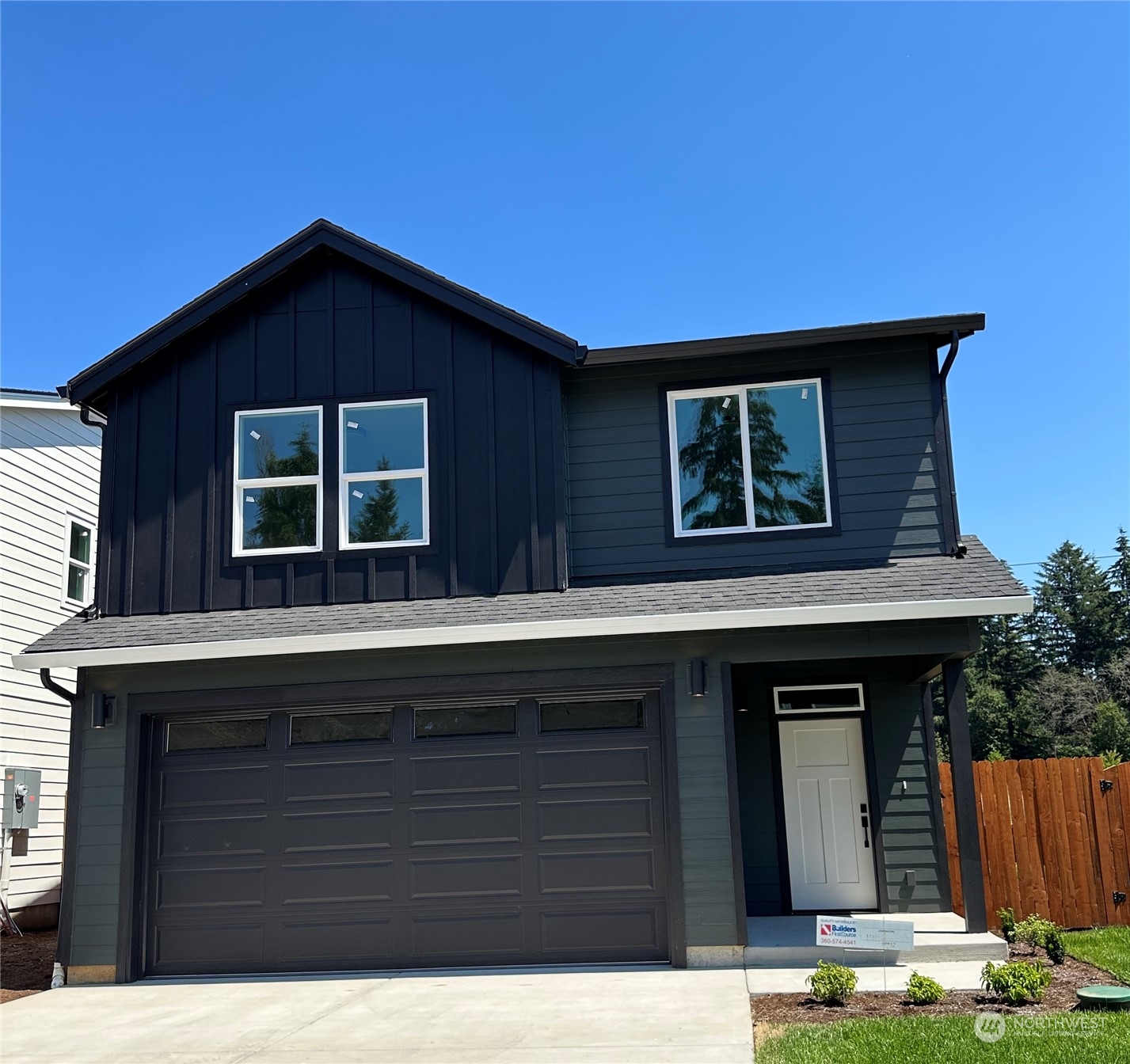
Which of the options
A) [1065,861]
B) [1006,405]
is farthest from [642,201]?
[1006,405]

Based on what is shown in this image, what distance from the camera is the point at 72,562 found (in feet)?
48.3

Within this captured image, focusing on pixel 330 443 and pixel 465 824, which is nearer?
pixel 465 824

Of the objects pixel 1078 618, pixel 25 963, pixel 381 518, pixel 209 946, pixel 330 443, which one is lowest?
pixel 25 963

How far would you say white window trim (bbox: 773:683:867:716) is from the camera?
1088 cm

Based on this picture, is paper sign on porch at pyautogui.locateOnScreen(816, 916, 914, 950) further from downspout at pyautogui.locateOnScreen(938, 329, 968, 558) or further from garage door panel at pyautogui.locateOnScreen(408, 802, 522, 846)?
downspout at pyautogui.locateOnScreen(938, 329, 968, 558)

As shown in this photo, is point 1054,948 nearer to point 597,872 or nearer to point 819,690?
point 819,690

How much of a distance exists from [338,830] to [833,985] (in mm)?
4350

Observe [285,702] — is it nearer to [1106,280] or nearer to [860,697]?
[860,697]

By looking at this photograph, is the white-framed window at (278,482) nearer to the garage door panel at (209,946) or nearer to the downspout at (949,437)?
the garage door panel at (209,946)

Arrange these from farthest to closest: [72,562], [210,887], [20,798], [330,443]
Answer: [72,562]
[20,798]
[330,443]
[210,887]

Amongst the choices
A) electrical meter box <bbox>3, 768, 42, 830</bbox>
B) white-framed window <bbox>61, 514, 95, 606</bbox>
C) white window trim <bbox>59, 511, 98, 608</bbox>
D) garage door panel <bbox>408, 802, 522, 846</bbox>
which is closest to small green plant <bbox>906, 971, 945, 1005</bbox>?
garage door panel <bbox>408, 802, 522, 846</bbox>

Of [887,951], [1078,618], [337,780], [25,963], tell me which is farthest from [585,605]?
[1078,618]

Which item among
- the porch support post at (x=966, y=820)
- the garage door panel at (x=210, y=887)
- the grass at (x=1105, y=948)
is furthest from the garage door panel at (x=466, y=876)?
the grass at (x=1105, y=948)

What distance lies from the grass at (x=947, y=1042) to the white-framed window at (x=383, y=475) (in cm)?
541
